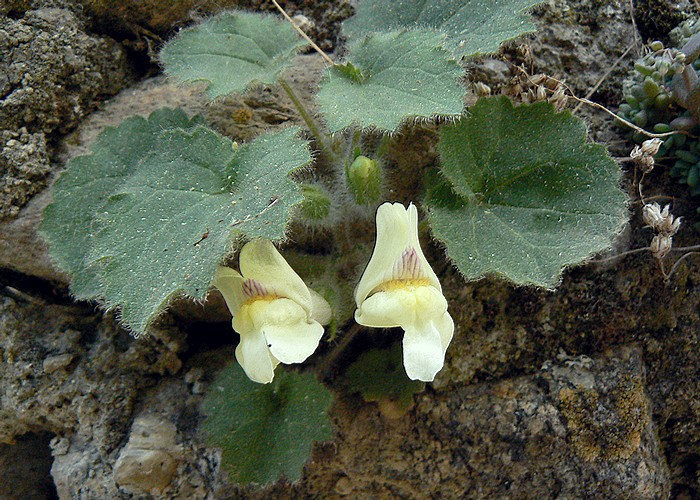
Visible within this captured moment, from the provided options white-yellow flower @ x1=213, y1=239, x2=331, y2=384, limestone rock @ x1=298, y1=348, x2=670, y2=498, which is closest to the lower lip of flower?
white-yellow flower @ x1=213, y1=239, x2=331, y2=384

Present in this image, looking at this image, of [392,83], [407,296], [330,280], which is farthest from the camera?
[330,280]

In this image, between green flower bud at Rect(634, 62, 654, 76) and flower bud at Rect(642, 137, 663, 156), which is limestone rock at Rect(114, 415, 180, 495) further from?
green flower bud at Rect(634, 62, 654, 76)

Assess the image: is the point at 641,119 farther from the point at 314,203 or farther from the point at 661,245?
the point at 314,203

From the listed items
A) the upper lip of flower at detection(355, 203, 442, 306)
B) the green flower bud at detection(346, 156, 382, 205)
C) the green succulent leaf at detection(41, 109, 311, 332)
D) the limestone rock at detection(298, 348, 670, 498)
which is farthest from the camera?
the limestone rock at detection(298, 348, 670, 498)

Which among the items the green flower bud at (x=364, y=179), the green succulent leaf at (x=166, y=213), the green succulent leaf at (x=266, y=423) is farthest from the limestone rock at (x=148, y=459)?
the green flower bud at (x=364, y=179)

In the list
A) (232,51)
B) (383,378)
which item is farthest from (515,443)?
(232,51)

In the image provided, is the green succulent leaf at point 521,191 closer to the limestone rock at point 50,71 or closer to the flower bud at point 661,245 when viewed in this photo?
the flower bud at point 661,245
